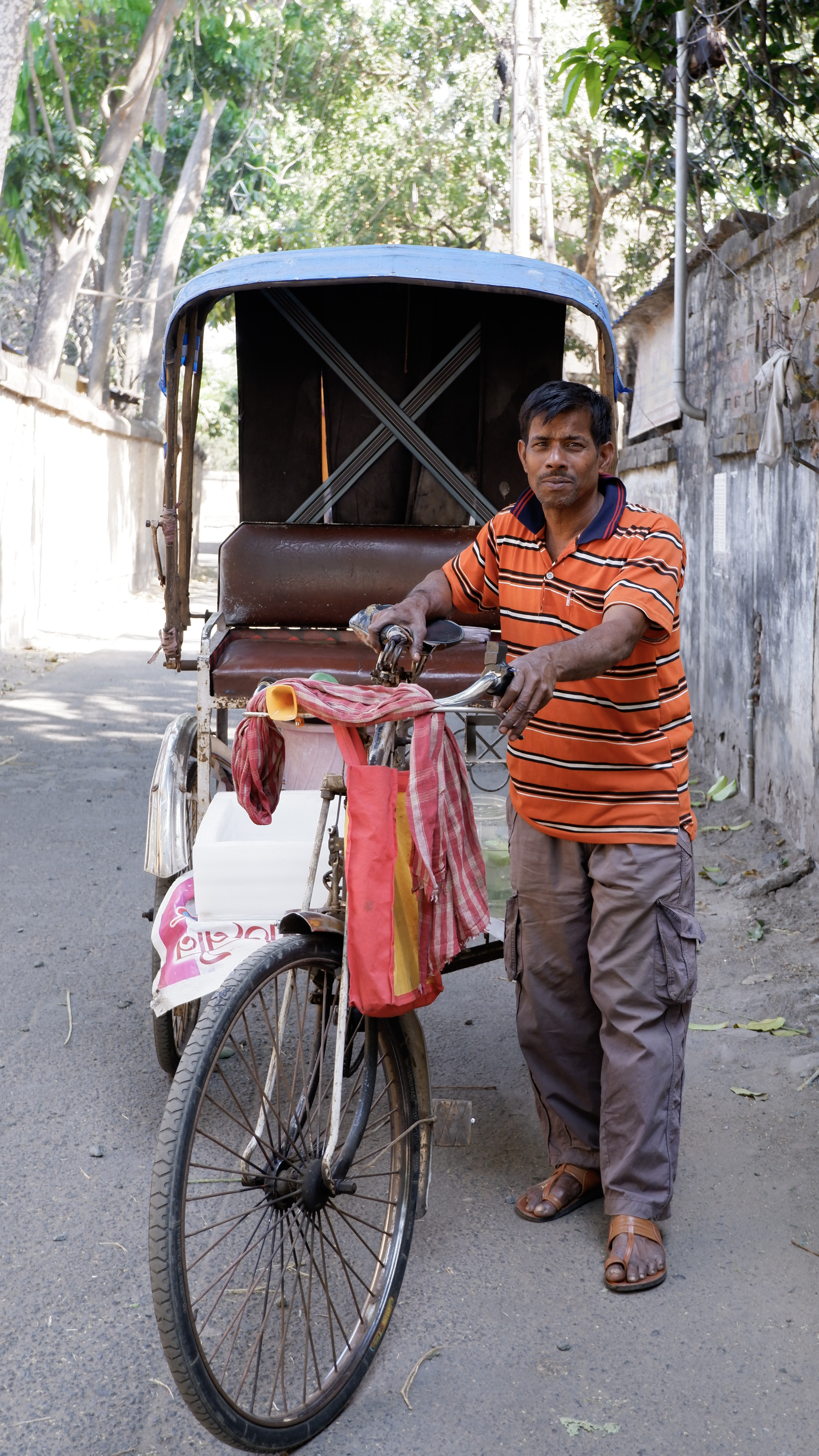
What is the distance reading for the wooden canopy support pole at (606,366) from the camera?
191 inches

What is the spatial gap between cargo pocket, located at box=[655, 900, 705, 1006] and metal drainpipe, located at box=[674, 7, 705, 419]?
16.8 ft

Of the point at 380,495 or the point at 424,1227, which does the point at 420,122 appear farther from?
the point at 424,1227

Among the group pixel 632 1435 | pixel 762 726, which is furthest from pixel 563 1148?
pixel 762 726

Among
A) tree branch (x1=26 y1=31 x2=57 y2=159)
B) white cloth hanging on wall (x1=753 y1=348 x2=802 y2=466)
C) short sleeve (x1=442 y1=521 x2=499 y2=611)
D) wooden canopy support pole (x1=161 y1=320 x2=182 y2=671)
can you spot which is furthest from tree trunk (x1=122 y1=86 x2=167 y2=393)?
short sleeve (x1=442 y1=521 x2=499 y2=611)

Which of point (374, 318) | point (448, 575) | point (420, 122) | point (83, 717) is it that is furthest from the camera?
point (420, 122)

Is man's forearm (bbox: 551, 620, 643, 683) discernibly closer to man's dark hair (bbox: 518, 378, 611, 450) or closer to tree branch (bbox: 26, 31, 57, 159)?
man's dark hair (bbox: 518, 378, 611, 450)

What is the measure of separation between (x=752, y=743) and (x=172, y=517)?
3.21 metres

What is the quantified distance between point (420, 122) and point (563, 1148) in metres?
21.5

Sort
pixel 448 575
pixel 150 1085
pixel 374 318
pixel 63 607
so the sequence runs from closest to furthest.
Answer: pixel 448 575
pixel 150 1085
pixel 374 318
pixel 63 607

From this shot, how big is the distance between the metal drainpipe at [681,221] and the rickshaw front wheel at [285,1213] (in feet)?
18.4

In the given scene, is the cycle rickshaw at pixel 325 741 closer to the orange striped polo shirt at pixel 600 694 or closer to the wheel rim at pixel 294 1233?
the wheel rim at pixel 294 1233

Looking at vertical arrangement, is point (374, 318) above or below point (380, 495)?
above

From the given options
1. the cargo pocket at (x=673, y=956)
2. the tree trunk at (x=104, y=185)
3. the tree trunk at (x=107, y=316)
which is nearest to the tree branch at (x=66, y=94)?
the tree trunk at (x=104, y=185)

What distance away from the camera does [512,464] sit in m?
6.23
